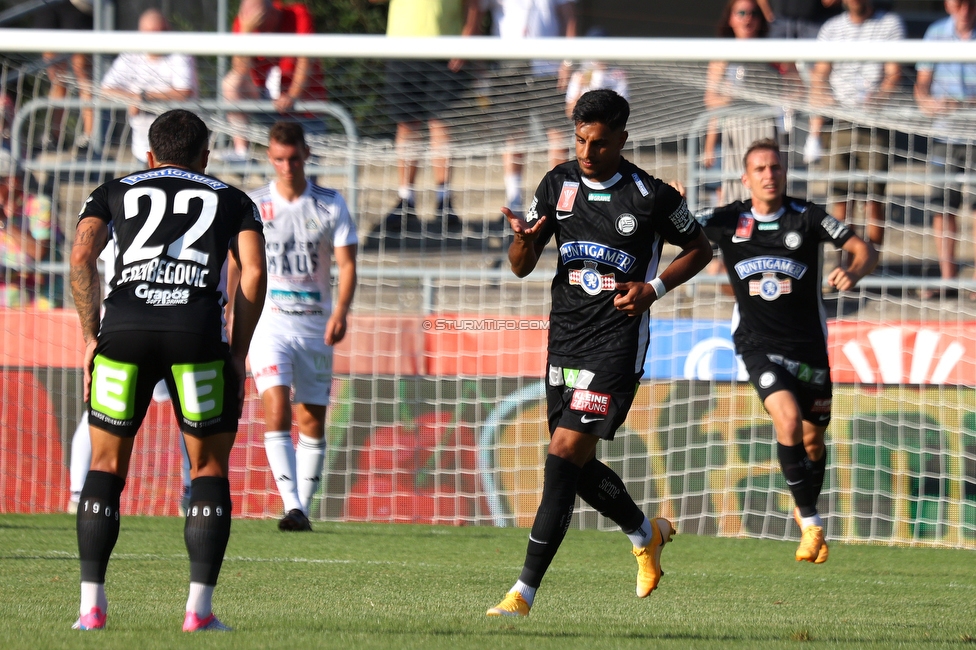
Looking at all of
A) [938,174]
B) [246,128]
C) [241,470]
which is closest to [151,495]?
[241,470]

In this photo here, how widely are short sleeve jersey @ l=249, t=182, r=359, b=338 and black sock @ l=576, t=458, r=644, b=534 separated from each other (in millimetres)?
3291

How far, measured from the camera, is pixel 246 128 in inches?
412

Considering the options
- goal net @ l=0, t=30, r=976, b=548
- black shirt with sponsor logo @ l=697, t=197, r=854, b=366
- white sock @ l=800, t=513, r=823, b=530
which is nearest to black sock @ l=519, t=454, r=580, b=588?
white sock @ l=800, t=513, r=823, b=530

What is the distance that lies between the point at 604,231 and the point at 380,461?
462cm

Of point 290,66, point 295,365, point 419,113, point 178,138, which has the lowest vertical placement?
point 295,365

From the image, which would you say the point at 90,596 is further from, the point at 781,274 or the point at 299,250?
the point at 781,274

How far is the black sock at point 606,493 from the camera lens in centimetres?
560

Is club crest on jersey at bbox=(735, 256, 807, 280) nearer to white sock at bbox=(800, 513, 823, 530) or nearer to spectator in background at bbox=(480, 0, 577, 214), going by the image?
white sock at bbox=(800, 513, 823, 530)

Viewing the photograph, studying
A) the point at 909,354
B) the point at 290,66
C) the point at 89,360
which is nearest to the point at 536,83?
the point at 290,66

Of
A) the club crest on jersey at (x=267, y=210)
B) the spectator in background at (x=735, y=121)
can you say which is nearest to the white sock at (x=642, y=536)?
the club crest on jersey at (x=267, y=210)

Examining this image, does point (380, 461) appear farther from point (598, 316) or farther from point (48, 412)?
point (598, 316)

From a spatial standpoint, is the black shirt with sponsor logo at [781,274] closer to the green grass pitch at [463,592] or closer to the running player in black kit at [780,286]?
the running player in black kit at [780,286]

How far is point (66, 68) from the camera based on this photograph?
10.5 meters

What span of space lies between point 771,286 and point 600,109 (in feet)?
8.87
